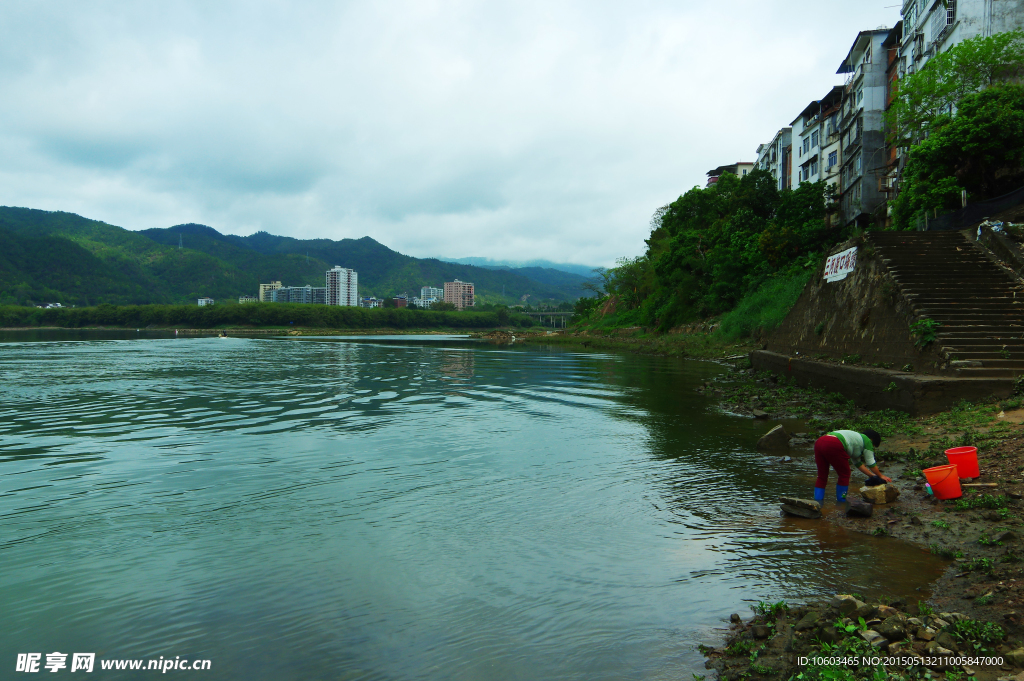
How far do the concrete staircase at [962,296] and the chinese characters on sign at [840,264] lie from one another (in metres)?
1.22

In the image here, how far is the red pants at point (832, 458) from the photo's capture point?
10203 mm

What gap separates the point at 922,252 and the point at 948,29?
28.1 m

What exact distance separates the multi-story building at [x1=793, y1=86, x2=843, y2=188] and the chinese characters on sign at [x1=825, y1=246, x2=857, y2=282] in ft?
130

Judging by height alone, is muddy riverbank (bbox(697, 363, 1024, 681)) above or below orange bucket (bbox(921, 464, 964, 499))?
below

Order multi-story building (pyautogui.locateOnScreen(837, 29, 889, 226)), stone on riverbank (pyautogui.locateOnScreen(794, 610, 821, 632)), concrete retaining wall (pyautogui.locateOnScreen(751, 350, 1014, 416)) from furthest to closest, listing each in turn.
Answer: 1. multi-story building (pyautogui.locateOnScreen(837, 29, 889, 226))
2. concrete retaining wall (pyautogui.locateOnScreen(751, 350, 1014, 416))
3. stone on riverbank (pyautogui.locateOnScreen(794, 610, 821, 632))

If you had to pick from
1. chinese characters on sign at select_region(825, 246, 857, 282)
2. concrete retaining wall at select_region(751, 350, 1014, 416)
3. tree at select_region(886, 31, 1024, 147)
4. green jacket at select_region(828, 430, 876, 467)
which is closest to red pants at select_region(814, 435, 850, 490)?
green jacket at select_region(828, 430, 876, 467)

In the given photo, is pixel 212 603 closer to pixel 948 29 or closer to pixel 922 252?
pixel 922 252

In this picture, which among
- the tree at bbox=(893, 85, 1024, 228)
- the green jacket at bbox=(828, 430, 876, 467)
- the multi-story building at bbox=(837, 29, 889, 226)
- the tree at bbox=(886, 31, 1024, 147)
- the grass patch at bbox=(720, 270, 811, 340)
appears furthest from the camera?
the multi-story building at bbox=(837, 29, 889, 226)

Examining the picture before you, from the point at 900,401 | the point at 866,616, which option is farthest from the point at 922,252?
the point at 866,616

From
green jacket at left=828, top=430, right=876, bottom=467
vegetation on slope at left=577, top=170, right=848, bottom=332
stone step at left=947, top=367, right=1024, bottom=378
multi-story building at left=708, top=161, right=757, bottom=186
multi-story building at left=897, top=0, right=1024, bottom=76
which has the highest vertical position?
multi-story building at left=708, top=161, right=757, bottom=186

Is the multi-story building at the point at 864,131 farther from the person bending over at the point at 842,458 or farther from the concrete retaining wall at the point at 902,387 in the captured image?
the person bending over at the point at 842,458

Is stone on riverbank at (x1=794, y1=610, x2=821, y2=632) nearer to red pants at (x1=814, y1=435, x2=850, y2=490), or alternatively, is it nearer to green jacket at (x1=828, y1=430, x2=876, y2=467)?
red pants at (x1=814, y1=435, x2=850, y2=490)

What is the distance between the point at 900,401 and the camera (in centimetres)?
1691

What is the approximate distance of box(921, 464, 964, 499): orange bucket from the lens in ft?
32.1
